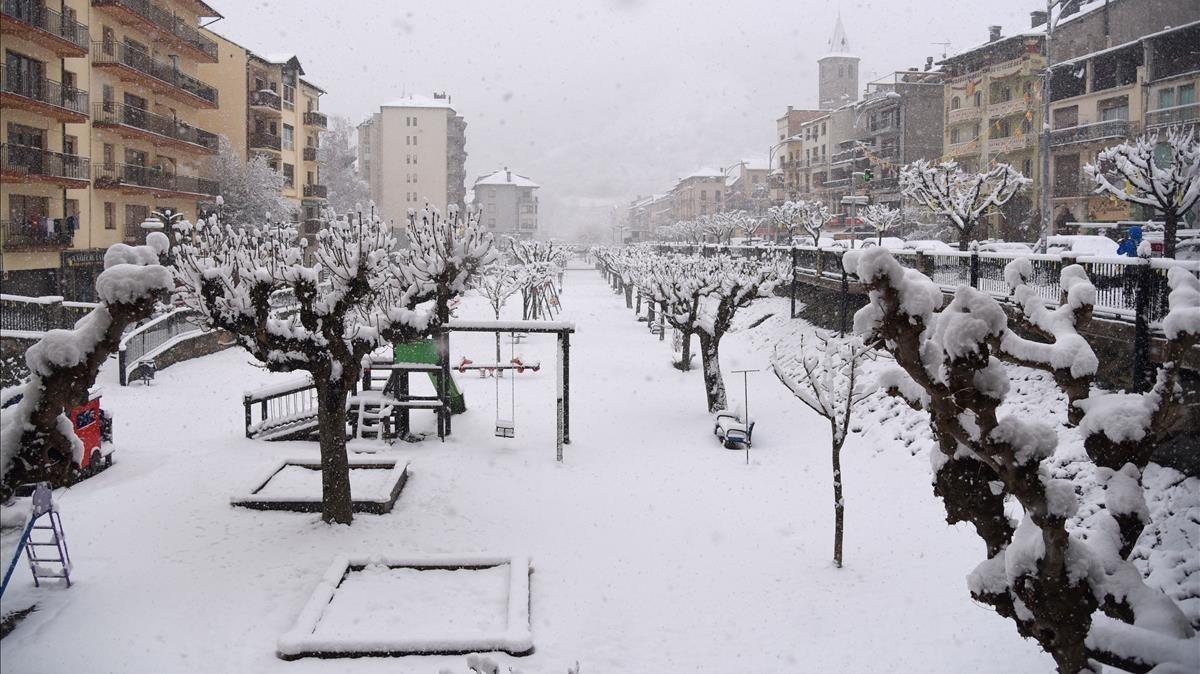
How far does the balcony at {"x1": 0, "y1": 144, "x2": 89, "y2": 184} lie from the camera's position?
12.2ft

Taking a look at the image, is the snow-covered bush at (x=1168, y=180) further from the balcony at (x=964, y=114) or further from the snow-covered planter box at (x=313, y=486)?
the balcony at (x=964, y=114)

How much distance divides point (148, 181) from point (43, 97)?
87.6 inches

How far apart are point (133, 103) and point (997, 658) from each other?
27.2ft

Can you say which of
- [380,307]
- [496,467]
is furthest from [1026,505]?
[496,467]

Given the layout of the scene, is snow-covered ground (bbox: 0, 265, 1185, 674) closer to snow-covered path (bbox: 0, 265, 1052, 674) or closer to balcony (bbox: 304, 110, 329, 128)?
snow-covered path (bbox: 0, 265, 1052, 674)

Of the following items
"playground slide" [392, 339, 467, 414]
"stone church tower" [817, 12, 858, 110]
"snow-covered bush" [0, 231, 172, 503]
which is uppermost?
"stone church tower" [817, 12, 858, 110]

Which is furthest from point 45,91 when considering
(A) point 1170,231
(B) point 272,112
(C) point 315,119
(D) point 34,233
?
(A) point 1170,231

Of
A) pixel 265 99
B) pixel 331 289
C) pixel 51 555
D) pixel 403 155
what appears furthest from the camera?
pixel 403 155

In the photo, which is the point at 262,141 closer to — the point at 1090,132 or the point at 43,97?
the point at 43,97

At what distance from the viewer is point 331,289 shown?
1032 centimetres

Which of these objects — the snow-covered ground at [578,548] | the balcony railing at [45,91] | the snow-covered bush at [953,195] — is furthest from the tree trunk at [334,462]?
the snow-covered bush at [953,195]

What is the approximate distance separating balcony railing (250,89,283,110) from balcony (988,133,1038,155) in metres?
41.5

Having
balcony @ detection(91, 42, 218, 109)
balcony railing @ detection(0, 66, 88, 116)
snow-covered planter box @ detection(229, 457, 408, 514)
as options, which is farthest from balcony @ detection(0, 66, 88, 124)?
snow-covered planter box @ detection(229, 457, 408, 514)

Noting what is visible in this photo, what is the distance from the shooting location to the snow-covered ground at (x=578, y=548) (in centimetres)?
710
